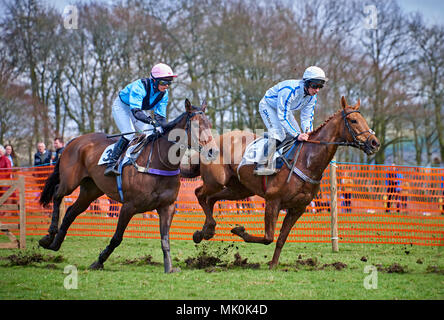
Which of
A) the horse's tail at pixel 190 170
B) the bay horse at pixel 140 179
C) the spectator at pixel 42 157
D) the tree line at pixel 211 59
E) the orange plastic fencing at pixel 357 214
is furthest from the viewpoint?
the tree line at pixel 211 59

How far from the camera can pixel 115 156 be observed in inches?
303

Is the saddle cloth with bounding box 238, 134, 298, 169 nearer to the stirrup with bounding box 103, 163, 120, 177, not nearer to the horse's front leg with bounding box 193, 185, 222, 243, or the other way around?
the horse's front leg with bounding box 193, 185, 222, 243

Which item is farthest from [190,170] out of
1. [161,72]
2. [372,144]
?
[372,144]

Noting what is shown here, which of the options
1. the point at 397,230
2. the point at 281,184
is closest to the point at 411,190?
the point at 397,230

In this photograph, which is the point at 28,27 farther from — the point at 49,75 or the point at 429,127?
the point at 429,127

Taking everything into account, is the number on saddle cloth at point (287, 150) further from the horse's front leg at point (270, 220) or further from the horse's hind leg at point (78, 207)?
the horse's hind leg at point (78, 207)

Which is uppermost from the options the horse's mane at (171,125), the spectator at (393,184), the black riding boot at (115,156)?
the horse's mane at (171,125)

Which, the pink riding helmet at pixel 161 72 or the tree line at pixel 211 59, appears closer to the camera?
the pink riding helmet at pixel 161 72

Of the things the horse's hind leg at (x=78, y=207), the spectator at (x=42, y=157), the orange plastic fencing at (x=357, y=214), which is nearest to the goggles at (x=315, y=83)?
the orange plastic fencing at (x=357, y=214)

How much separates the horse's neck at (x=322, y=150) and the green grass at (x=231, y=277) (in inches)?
59.0

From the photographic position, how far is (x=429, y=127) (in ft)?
91.0

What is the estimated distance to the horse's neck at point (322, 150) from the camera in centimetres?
739
